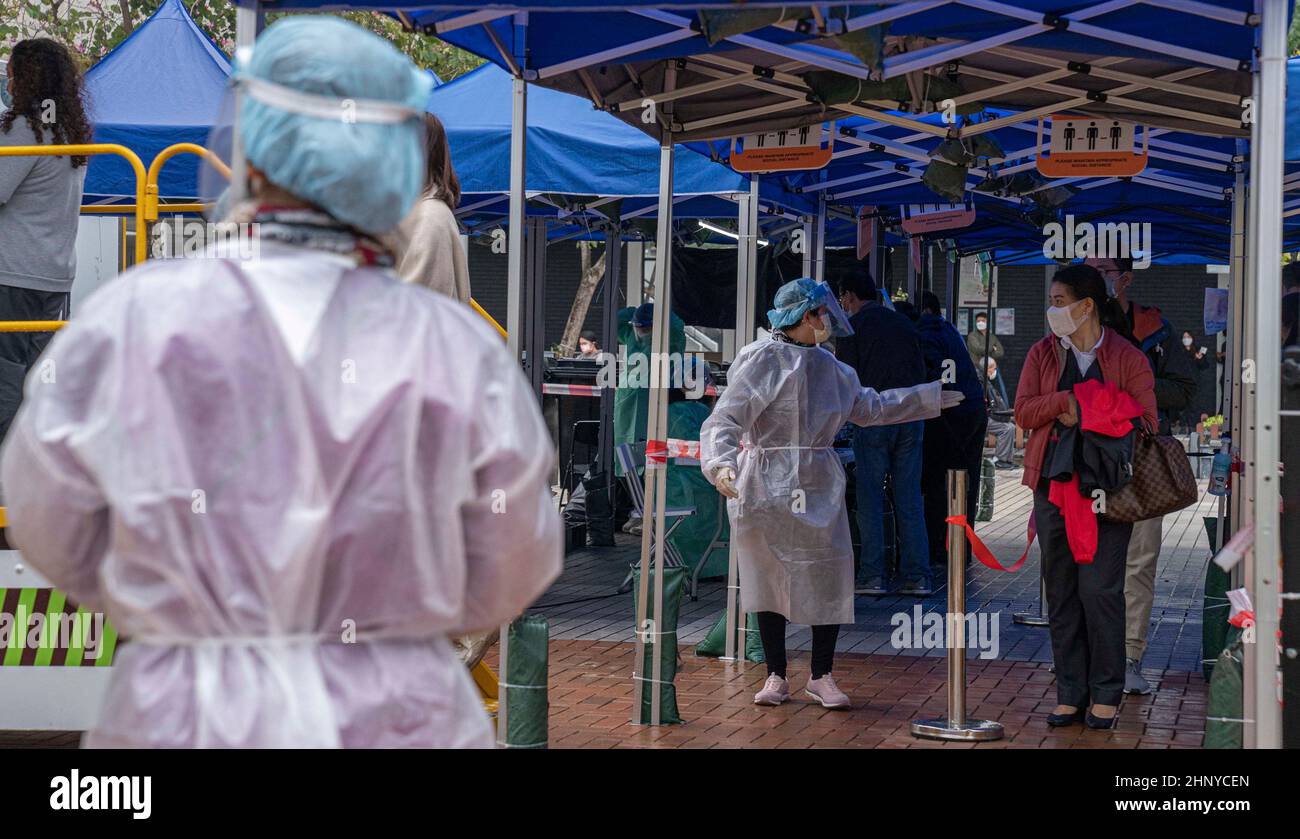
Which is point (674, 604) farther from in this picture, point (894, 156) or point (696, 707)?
point (894, 156)

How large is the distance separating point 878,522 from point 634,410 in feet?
7.68

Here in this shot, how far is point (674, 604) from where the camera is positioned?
6750 mm

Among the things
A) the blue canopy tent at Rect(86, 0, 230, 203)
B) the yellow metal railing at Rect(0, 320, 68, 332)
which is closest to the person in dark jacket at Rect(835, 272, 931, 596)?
the blue canopy tent at Rect(86, 0, 230, 203)

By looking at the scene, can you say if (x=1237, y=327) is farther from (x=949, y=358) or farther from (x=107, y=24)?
(x=107, y=24)

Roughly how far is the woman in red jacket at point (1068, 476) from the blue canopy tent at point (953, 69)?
663 mm

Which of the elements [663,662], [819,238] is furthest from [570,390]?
[663,662]

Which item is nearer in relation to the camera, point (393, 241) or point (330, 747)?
point (330, 747)

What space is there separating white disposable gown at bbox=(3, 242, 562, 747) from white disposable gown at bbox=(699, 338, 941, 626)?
15.3 ft

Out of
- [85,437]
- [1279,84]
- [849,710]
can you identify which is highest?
[1279,84]

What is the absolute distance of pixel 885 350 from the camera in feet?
33.4

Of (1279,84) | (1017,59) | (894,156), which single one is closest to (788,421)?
(1017,59)

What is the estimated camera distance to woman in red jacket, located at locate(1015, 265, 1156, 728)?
6535 mm

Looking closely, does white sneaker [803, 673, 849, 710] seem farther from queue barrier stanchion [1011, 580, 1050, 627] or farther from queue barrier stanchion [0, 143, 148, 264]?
queue barrier stanchion [0, 143, 148, 264]

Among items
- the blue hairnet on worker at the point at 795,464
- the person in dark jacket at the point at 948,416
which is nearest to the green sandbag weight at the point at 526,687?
the blue hairnet on worker at the point at 795,464
